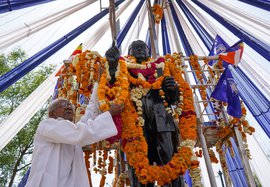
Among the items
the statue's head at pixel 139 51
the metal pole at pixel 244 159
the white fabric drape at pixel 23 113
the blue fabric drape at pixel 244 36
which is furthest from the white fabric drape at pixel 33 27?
the metal pole at pixel 244 159

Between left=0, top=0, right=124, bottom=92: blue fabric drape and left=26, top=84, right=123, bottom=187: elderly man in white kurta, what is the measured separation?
404 cm

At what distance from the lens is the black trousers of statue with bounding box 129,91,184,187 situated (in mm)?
3385

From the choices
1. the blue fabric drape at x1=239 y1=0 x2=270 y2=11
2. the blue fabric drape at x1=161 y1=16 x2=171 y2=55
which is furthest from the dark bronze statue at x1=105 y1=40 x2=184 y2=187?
the blue fabric drape at x1=161 y1=16 x2=171 y2=55

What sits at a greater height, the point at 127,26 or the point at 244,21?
the point at 127,26

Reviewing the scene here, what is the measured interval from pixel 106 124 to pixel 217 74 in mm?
3844

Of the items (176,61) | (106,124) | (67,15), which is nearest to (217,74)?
(176,61)

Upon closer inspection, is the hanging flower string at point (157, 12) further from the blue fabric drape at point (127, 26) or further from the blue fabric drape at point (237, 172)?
the blue fabric drape at point (237, 172)

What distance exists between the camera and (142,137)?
11.4 feet

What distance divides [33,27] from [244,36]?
5.81m

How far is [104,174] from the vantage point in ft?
16.9

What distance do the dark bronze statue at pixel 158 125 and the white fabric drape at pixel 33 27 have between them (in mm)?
3832

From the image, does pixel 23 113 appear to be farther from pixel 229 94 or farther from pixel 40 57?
pixel 229 94

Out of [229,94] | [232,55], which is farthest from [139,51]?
[232,55]

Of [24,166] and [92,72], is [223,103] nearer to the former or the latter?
[92,72]
